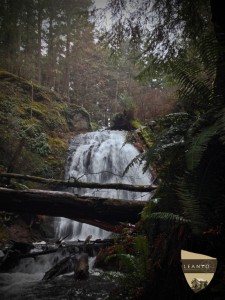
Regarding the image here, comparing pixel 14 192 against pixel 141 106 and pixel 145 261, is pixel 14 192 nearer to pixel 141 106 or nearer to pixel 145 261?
pixel 145 261

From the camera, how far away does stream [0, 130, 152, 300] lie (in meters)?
5.49

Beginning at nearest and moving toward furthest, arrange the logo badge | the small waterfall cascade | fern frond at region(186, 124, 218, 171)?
the logo badge, fern frond at region(186, 124, 218, 171), the small waterfall cascade

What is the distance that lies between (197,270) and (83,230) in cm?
1072

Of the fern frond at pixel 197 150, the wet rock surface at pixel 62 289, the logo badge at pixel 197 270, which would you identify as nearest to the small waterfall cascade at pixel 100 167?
the wet rock surface at pixel 62 289

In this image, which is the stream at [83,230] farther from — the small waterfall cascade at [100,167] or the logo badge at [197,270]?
the logo badge at [197,270]

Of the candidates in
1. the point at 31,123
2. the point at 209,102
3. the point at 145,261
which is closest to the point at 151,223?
the point at 145,261

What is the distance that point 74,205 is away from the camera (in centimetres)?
655

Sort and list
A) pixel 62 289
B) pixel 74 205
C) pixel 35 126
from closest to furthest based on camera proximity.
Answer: pixel 62 289 < pixel 74 205 < pixel 35 126

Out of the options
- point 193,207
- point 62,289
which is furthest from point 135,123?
point 193,207

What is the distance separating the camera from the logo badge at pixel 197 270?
1.94 meters

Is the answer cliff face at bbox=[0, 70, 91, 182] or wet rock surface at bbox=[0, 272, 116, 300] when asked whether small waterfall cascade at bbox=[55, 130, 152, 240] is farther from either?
wet rock surface at bbox=[0, 272, 116, 300]

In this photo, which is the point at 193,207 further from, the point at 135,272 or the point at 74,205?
the point at 74,205

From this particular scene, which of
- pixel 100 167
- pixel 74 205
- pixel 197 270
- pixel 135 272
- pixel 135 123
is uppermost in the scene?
pixel 135 123

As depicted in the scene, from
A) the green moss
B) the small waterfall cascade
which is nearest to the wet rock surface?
the small waterfall cascade
